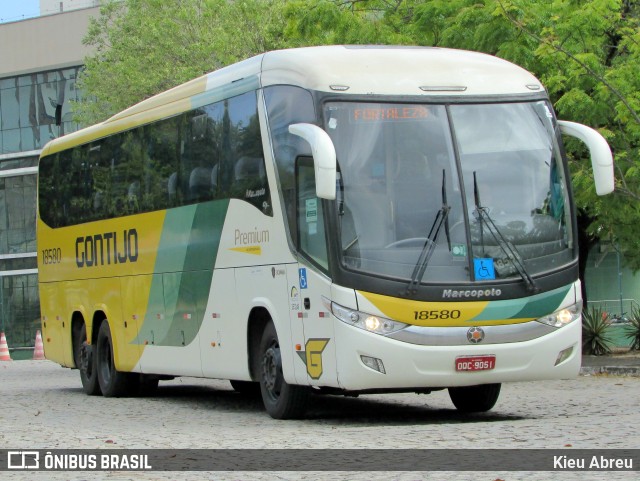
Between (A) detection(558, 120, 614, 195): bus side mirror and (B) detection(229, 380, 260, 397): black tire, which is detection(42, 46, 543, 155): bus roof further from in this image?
(B) detection(229, 380, 260, 397): black tire

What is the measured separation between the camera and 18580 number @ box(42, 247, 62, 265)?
2220 centimetres

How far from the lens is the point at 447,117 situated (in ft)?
44.7

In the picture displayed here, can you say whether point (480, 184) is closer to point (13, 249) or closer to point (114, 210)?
point (114, 210)

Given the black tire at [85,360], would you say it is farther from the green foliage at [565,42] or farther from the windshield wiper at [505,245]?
the windshield wiper at [505,245]

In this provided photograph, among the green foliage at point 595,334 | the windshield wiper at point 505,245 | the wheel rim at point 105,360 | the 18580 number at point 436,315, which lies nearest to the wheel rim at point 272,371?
the 18580 number at point 436,315

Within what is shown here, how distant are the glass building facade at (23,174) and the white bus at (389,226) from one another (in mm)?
43398

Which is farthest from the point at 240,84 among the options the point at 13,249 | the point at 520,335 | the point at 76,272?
the point at 13,249

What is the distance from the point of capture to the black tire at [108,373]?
2002cm

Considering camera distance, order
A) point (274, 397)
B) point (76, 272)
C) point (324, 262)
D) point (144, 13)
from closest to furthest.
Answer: point (324, 262) → point (274, 397) → point (76, 272) → point (144, 13)

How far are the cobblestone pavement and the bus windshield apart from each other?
153 cm

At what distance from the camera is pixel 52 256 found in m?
22.6

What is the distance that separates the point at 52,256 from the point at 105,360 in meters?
2.82

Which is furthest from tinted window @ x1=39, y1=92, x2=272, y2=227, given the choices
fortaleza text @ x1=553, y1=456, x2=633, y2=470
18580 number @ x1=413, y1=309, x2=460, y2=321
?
fortaleza text @ x1=553, y1=456, x2=633, y2=470

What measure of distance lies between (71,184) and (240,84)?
282 inches
